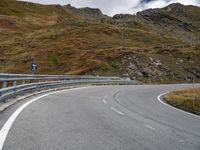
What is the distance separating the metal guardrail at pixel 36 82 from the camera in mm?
13070

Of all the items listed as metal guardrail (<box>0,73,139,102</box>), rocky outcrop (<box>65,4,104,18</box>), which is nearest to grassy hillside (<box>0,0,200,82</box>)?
metal guardrail (<box>0,73,139,102</box>)

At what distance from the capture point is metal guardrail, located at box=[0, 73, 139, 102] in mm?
13070

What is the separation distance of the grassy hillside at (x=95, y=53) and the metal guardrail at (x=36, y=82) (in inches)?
359

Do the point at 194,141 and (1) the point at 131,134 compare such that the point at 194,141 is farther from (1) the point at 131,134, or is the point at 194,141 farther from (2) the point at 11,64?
(2) the point at 11,64

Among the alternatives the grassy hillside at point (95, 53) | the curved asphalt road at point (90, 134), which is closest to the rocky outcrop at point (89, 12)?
the grassy hillside at point (95, 53)

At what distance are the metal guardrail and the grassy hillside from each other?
9118mm

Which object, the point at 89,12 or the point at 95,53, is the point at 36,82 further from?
the point at 89,12

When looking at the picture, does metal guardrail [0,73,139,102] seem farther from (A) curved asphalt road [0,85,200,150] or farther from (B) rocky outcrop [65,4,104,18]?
(B) rocky outcrop [65,4,104,18]

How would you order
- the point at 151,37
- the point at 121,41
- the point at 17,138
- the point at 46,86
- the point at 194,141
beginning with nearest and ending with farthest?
the point at 17,138, the point at 194,141, the point at 46,86, the point at 121,41, the point at 151,37

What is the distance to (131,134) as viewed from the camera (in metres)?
8.89

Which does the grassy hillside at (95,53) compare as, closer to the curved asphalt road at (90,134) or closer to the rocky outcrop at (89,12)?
the curved asphalt road at (90,134)

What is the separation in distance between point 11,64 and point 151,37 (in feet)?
132

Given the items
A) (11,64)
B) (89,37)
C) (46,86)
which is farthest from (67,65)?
(46,86)

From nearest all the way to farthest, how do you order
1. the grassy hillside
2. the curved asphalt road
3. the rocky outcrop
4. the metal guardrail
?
the curved asphalt road
the metal guardrail
the grassy hillside
the rocky outcrop
